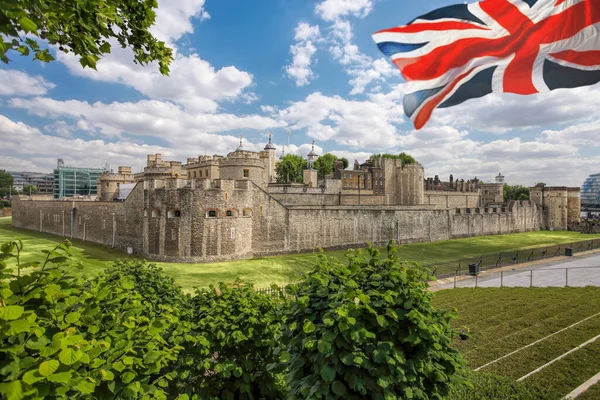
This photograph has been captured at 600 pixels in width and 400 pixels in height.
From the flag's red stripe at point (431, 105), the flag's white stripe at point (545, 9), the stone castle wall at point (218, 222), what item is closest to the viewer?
the flag's white stripe at point (545, 9)

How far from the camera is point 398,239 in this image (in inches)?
1635

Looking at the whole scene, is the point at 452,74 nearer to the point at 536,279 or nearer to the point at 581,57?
the point at 581,57

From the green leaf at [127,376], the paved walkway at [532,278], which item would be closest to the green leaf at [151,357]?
the green leaf at [127,376]

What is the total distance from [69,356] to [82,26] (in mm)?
4204

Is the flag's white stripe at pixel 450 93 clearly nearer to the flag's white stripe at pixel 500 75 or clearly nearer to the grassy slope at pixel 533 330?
the flag's white stripe at pixel 500 75

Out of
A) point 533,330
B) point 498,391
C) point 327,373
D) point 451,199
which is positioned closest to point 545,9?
point 498,391

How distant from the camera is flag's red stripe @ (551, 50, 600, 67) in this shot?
660cm

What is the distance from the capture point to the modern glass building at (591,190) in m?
177

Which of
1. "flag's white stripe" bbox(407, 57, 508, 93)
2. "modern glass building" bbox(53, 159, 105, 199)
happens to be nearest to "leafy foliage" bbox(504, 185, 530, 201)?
"flag's white stripe" bbox(407, 57, 508, 93)

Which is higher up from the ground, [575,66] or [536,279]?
[575,66]

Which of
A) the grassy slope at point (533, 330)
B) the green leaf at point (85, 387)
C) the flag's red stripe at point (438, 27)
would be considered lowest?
the grassy slope at point (533, 330)

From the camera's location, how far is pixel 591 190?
598 feet

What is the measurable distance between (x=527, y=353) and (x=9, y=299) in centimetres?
1021

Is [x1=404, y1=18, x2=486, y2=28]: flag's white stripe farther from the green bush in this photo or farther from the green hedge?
the green bush
